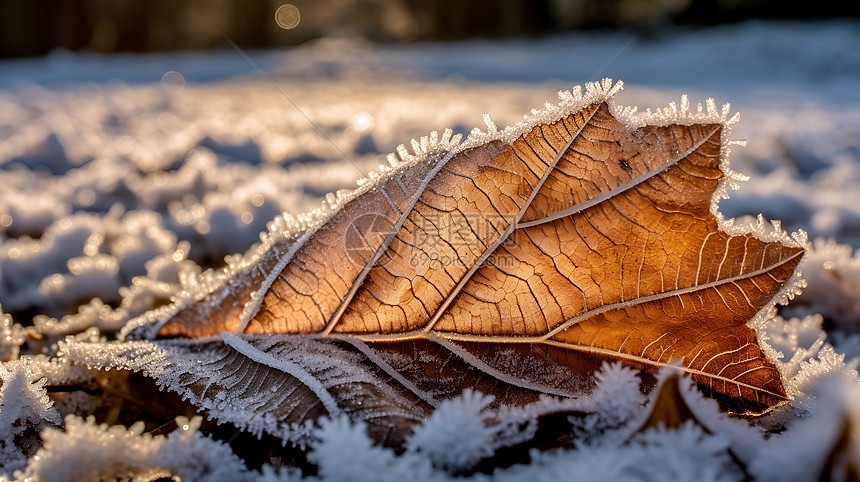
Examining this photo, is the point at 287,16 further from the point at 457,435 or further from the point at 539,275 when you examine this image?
the point at 457,435

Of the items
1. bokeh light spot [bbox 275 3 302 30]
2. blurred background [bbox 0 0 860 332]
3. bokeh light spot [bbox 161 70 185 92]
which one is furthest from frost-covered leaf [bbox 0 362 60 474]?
bokeh light spot [bbox 275 3 302 30]

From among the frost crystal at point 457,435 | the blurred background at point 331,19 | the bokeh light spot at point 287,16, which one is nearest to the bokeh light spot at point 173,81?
the frost crystal at point 457,435

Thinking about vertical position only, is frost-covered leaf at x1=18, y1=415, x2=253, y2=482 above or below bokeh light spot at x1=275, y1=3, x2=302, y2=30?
below

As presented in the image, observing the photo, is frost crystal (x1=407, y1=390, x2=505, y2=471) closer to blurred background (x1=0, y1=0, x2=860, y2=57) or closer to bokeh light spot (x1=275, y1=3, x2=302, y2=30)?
blurred background (x1=0, y1=0, x2=860, y2=57)

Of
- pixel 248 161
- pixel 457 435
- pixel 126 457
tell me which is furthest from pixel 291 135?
A: pixel 457 435

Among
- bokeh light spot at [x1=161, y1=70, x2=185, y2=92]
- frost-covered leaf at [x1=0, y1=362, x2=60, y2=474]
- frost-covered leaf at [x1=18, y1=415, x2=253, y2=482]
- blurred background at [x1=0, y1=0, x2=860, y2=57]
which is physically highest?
blurred background at [x1=0, y1=0, x2=860, y2=57]

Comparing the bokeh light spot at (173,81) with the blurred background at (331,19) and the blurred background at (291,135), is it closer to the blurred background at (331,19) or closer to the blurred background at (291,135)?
the blurred background at (291,135)
